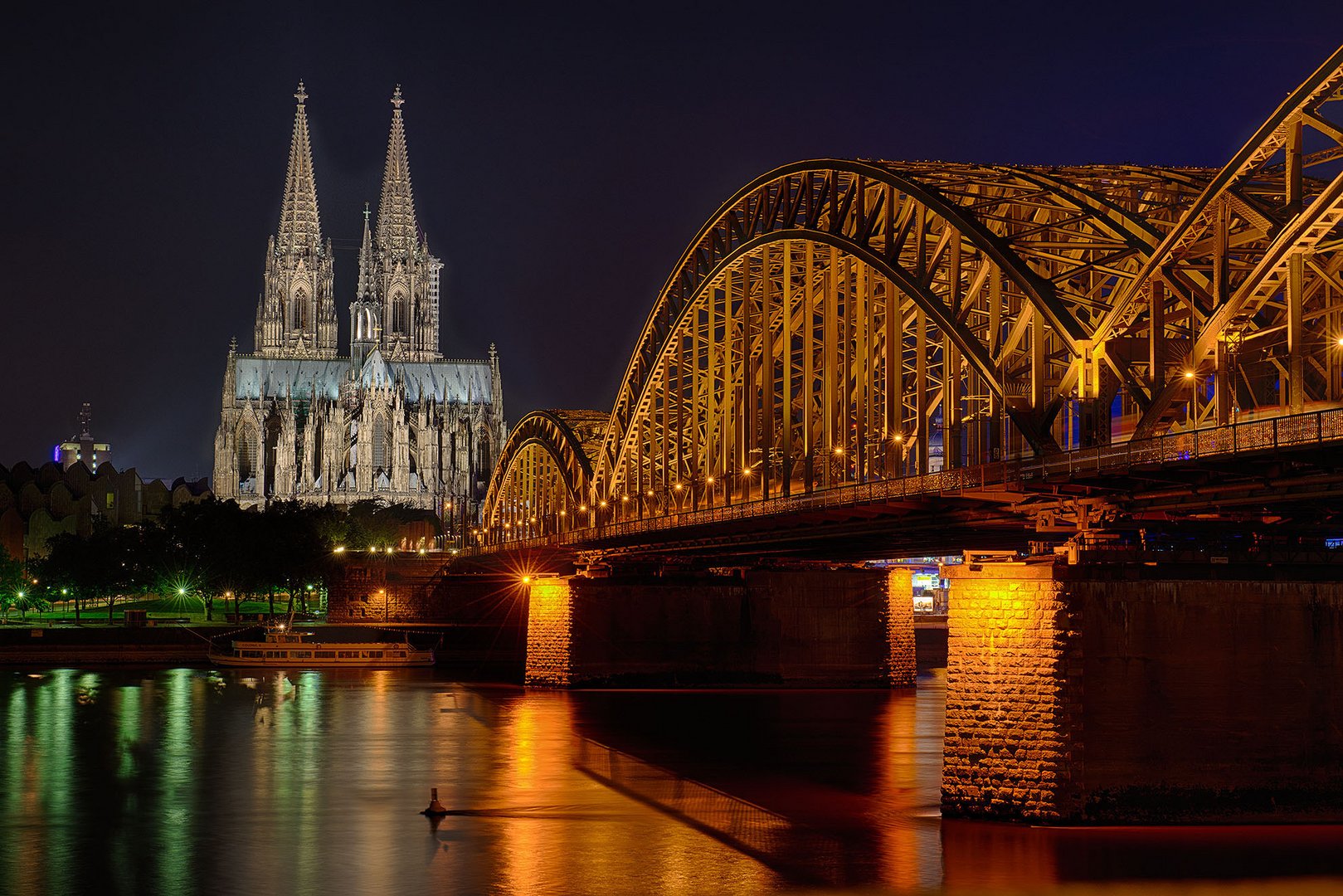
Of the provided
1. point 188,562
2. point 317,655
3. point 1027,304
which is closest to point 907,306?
point 1027,304

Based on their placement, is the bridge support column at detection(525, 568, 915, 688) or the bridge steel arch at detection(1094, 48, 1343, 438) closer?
the bridge steel arch at detection(1094, 48, 1343, 438)

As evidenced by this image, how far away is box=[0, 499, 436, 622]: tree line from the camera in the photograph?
470 ft

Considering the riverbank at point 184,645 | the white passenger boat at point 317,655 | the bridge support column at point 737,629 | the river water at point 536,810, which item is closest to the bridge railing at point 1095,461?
the river water at point 536,810

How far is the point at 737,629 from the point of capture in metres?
88.6

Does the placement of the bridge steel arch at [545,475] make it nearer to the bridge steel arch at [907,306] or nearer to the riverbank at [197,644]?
the riverbank at [197,644]

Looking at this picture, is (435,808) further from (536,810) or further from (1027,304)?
(1027,304)

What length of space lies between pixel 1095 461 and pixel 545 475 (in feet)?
324

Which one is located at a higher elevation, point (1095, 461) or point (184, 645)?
point (1095, 461)

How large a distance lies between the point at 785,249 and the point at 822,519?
14029 mm

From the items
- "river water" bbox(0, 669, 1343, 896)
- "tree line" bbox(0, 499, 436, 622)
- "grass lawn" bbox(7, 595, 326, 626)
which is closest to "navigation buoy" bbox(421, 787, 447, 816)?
"river water" bbox(0, 669, 1343, 896)

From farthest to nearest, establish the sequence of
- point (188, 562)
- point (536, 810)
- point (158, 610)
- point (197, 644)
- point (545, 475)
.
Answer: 1. point (158, 610)
2. point (188, 562)
3. point (545, 475)
4. point (197, 644)
5. point (536, 810)

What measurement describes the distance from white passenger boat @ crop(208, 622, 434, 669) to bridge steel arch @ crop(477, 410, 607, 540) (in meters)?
11.8

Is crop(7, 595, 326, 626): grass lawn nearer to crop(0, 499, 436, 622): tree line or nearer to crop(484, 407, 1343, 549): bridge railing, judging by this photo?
crop(0, 499, 436, 622): tree line

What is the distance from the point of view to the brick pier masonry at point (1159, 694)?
3828 cm
